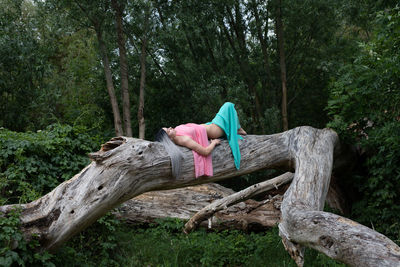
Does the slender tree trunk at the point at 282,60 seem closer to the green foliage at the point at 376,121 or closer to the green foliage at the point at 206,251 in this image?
the green foliage at the point at 376,121

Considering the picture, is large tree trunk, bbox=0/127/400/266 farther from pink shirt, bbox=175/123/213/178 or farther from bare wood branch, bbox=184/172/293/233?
bare wood branch, bbox=184/172/293/233

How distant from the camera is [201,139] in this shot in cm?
486

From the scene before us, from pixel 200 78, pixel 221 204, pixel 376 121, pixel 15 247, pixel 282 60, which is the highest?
pixel 282 60

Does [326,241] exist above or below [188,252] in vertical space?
above

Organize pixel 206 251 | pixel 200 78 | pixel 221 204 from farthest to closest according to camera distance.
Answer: pixel 200 78 → pixel 221 204 → pixel 206 251

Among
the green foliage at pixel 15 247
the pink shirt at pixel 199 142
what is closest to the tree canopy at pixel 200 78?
the green foliage at pixel 15 247


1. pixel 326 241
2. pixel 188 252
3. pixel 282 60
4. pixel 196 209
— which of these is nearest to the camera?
pixel 326 241

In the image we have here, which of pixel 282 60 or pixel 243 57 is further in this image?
pixel 243 57

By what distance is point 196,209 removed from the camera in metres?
7.39

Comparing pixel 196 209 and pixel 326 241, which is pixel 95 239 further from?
pixel 326 241

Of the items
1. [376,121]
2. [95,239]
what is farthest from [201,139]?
[376,121]

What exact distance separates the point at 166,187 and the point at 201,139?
74cm

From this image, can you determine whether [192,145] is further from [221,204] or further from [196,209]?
[196,209]

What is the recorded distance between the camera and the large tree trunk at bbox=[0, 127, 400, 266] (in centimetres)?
316
